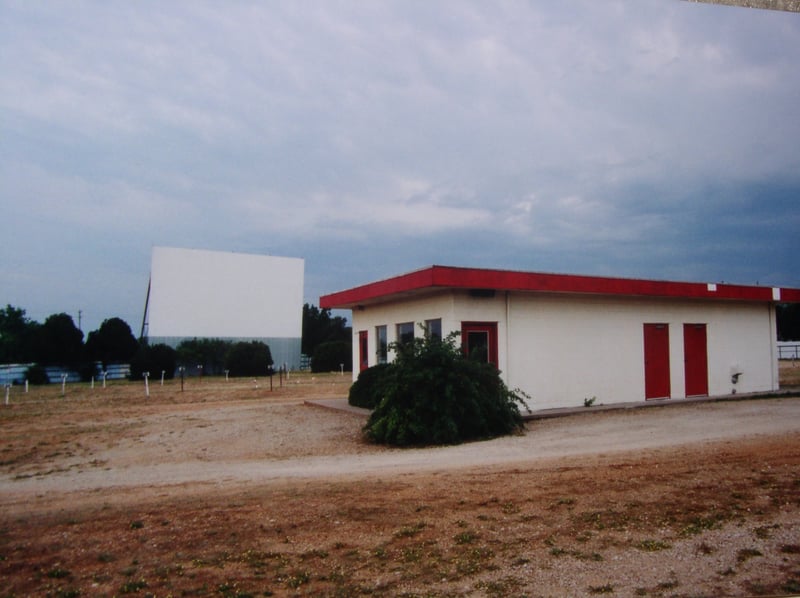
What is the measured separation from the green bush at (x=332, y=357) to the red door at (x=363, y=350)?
2010 cm

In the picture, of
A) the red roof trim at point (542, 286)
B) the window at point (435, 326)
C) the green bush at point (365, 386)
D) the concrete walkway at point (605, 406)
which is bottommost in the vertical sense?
the concrete walkway at point (605, 406)

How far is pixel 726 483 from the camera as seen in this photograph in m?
6.04

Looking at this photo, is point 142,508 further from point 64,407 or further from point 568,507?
point 64,407

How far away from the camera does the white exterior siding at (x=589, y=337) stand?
13.5 m

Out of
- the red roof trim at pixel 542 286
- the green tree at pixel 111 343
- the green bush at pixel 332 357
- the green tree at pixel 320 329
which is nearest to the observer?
the red roof trim at pixel 542 286

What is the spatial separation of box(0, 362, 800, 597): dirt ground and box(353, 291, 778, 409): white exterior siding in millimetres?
3278

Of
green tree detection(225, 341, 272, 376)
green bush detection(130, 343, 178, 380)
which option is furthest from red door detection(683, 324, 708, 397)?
green bush detection(130, 343, 178, 380)

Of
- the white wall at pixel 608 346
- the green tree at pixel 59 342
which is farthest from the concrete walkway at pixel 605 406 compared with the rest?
the green tree at pixel 59 342

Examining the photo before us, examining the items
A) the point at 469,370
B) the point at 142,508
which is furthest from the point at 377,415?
the point at 142,508

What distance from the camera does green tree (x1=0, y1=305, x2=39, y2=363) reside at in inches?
1183

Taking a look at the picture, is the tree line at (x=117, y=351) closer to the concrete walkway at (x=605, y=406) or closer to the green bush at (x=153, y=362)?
the green bush at (x=153, y=362)

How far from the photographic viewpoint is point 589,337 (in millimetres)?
14602

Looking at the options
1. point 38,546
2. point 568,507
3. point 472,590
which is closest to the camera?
point 472,590

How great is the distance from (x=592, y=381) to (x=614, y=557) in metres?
10.8
